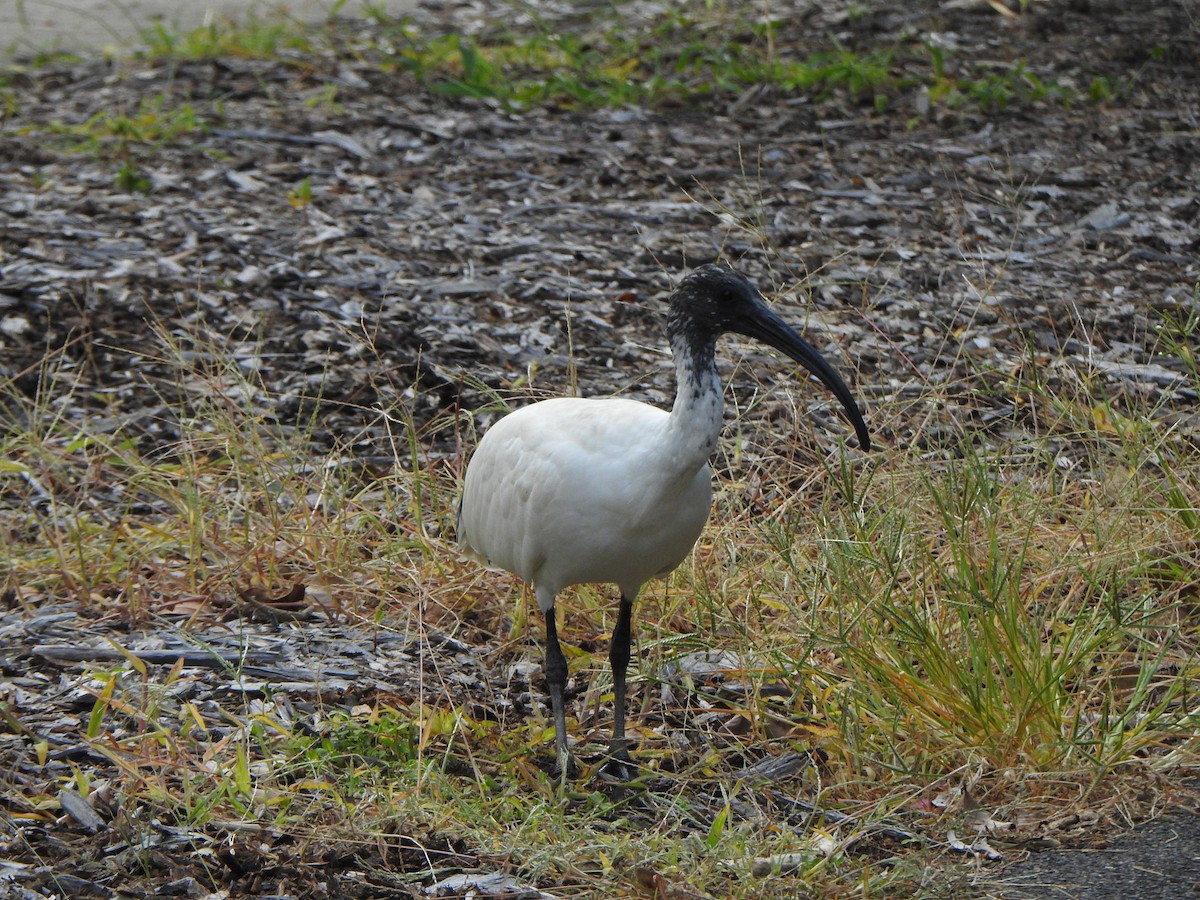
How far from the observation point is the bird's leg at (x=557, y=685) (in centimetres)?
406

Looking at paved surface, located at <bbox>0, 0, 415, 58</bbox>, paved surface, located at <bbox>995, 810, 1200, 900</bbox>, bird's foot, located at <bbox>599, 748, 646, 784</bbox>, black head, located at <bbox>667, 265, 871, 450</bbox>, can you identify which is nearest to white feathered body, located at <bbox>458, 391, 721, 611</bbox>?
black head, located at <bbox>667, 265, 871, 450</bbox>

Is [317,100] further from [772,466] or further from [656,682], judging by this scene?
[656,682]

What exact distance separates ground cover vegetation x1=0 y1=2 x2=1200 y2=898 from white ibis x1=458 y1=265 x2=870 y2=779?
0.51 metres

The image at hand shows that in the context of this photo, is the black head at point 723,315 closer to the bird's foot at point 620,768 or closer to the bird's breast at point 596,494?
the bird's breast at point 596,494

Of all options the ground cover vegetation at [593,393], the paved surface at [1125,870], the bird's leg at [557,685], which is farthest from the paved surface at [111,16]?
the paved surface at [1125,870]

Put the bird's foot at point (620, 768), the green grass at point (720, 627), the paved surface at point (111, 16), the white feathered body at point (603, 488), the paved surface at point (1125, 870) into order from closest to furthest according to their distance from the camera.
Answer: the paved surface at point (1125, 870) < the green grass at point (720, 627) < the white feathered body at point (603, 488) < the bird's foot at point (620, 768) < the paved surface at point (111, 16)

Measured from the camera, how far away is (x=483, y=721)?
13.8 ft

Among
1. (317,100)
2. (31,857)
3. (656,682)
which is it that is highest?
(317,100)

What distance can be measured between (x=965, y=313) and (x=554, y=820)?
348 cm

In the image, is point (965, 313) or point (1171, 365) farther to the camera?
point (965, 313)

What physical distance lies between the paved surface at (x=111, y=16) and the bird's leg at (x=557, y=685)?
689 centimetres

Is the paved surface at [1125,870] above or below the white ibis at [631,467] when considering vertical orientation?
below

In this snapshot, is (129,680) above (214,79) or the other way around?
the other way around

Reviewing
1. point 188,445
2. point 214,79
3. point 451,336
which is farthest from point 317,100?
point 188,445
